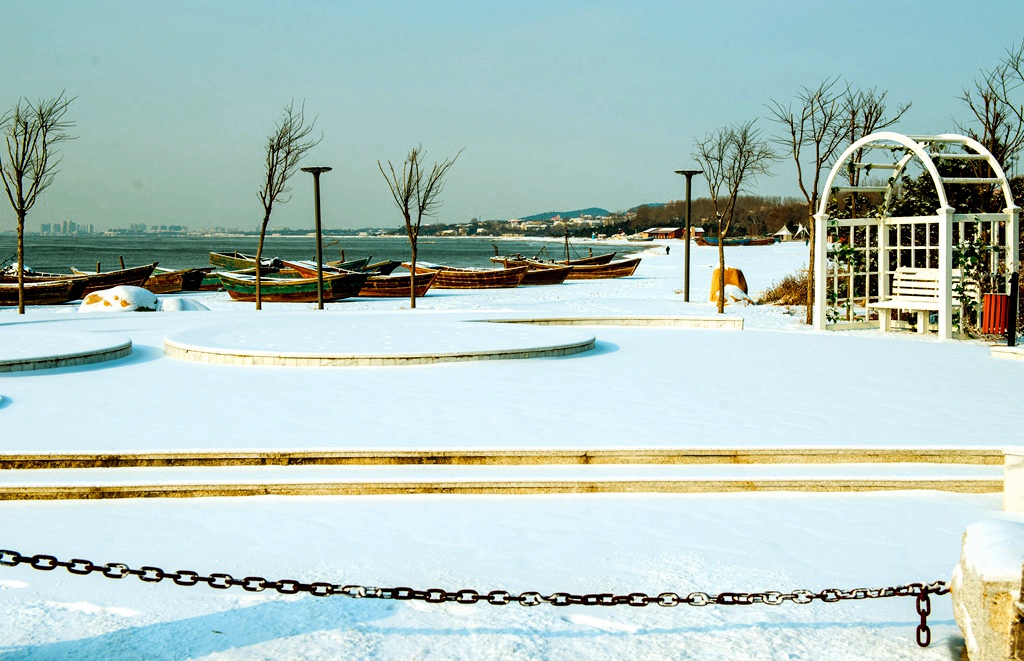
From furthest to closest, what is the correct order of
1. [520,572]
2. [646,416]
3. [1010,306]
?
[1010,306] → [646,416] → [520,572]

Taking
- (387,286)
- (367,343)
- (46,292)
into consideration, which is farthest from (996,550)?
(46,292)

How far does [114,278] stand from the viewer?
30.9 metres

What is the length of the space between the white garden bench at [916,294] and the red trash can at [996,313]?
669 mm

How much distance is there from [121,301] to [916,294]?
49.5ft

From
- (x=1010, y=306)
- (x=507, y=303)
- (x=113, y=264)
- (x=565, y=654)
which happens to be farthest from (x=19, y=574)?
(x=113, y=264)

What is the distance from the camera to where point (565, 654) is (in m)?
3.55

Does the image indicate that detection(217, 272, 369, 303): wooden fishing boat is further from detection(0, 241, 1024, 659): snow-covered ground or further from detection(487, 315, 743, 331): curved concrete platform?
detection(0, 241, 1024, 659): snow-covered ground

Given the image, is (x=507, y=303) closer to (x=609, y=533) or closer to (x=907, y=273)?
(x=907, y=273)

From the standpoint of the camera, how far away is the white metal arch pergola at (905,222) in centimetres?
1324

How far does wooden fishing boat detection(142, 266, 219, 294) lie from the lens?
3388 cm

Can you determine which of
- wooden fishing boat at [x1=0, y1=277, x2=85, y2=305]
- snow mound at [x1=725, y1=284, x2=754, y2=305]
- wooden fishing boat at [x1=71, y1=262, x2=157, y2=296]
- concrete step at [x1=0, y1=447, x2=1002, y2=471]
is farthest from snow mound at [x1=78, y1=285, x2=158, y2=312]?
concrete step at [x1=0, y1=447, x2=1002, y2=471]

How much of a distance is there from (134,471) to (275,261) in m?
38.2

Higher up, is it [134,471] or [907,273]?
[907,273]

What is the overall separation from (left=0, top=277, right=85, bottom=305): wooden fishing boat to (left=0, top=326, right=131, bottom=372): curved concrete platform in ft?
56.4
